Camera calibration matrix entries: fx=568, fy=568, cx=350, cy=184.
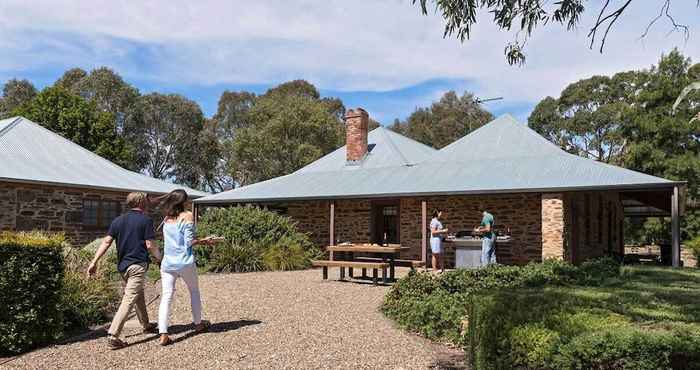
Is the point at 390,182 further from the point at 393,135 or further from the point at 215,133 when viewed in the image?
the point at 215,133

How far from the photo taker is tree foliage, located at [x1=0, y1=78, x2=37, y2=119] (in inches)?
1395

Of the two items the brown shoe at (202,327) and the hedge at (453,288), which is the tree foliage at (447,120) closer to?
the hedge at (453,288)

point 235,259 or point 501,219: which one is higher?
point 501,219

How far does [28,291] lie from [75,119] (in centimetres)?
2734

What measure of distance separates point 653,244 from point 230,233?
1003 inches

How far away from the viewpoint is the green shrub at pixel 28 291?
5191 mm

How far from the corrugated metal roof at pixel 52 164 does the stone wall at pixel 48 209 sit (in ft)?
1.29

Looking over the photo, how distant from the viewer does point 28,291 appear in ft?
17.4

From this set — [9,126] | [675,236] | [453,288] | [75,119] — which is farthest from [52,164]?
[675,236]

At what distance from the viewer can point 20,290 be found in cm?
526

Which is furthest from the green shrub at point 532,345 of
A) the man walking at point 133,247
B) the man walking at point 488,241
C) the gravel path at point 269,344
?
the man walking at point 488,241

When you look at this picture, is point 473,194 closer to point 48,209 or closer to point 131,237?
point 131,237

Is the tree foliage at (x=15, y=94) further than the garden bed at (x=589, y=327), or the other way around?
the tree foliage at (x=15, y=94)

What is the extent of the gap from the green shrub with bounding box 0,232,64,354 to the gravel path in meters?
0.22
